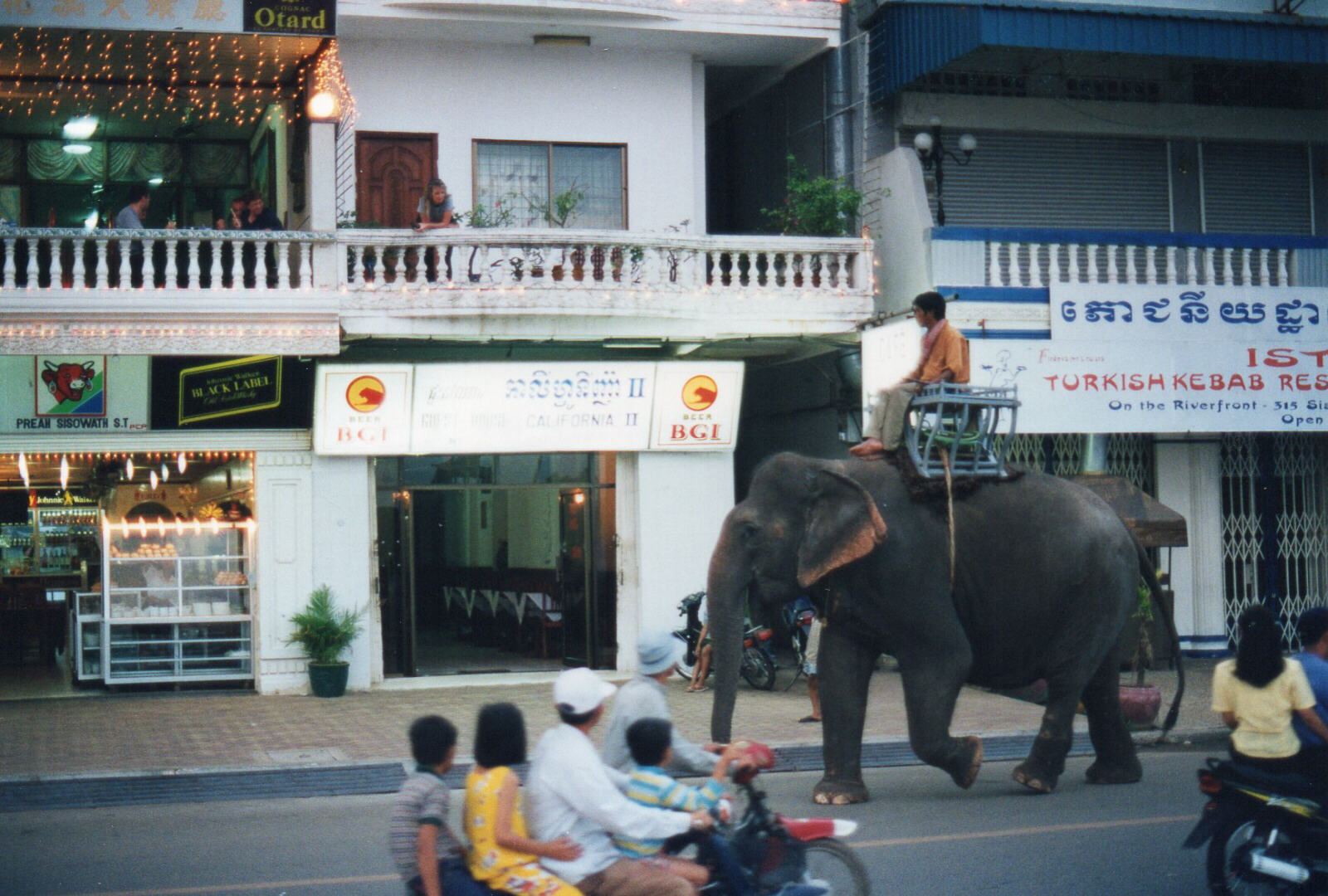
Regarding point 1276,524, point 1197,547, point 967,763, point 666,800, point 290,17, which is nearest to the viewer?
point 666,800

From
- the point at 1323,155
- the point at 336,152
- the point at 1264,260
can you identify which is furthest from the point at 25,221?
the point at 1323,155

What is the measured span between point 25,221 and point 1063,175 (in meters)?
12.4

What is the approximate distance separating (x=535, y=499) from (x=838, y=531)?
28.7ft

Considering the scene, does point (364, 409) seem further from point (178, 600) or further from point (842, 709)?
point (842, 709)

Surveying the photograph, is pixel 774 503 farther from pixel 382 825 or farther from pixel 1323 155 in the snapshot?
pixel 1323 155

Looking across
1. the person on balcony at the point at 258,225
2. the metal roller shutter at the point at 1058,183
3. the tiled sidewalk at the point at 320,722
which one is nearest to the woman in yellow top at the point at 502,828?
the tiled sidewalk at the point at 320,722

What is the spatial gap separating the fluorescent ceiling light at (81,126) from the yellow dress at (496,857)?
14838 millimetres

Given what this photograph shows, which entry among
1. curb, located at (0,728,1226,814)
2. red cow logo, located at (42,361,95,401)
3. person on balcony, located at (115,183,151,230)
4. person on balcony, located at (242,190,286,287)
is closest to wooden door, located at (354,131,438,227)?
person on balcony, located at (242,190,286,287)

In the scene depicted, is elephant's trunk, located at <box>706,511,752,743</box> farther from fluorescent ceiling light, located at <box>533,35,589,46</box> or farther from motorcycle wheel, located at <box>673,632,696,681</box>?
fluorescent ceiling light, located at <box>533,35,589,46</box>

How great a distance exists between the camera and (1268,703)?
22.7ft

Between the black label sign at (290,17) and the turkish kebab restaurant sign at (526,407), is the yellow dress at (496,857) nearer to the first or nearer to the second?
the turkish kebab restaurant sign at (526,407)

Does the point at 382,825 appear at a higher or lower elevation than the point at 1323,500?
lower

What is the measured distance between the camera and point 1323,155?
19750 mm

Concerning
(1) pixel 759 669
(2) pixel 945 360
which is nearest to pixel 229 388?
(1) pixel 759 669
